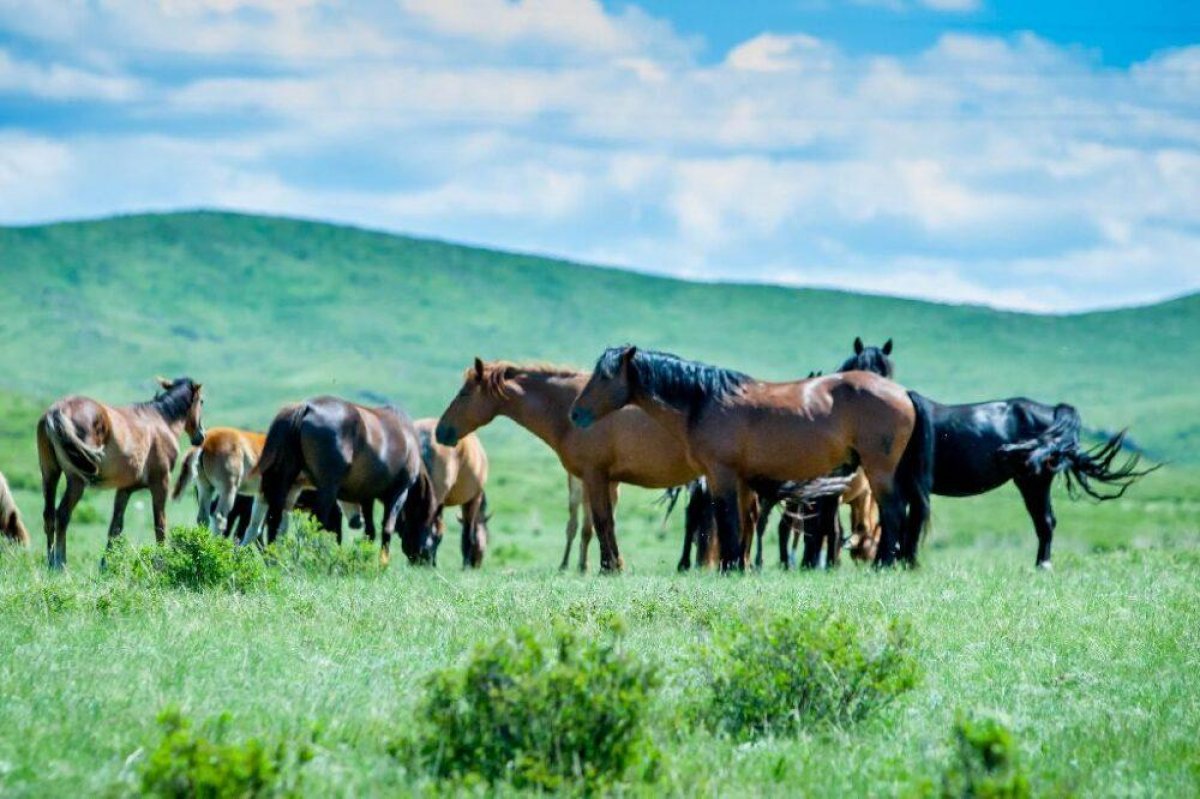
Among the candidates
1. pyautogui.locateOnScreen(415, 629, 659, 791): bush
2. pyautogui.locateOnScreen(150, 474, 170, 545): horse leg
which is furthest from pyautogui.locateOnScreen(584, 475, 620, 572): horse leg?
pyautogui.locateOnScreen(415, 629, 659, 791): bush

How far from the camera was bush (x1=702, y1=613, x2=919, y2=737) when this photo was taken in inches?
297

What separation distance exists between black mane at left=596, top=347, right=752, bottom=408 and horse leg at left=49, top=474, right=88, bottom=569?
5.34m

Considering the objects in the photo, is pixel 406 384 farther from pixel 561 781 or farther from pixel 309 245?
pixel 561 781

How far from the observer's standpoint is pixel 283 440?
15227mm

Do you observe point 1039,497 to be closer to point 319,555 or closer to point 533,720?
point 319,555

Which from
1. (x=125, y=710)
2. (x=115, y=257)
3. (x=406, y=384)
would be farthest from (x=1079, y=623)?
(x=115, y=257)

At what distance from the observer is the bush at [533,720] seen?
6.41 metres

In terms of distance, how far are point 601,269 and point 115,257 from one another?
3932 cm

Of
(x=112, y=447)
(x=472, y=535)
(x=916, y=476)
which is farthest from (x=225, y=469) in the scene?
(x=916, y=476)

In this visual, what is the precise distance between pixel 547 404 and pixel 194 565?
16.7ft

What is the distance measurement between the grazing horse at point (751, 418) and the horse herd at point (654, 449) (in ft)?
0.05

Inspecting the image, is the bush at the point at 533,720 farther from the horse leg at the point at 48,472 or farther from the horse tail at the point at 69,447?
the horse leg at the point at 48,472

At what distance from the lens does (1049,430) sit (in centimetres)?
1684

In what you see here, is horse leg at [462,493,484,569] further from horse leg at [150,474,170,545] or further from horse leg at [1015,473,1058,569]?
horse leg at [1015,473,1058,569]
